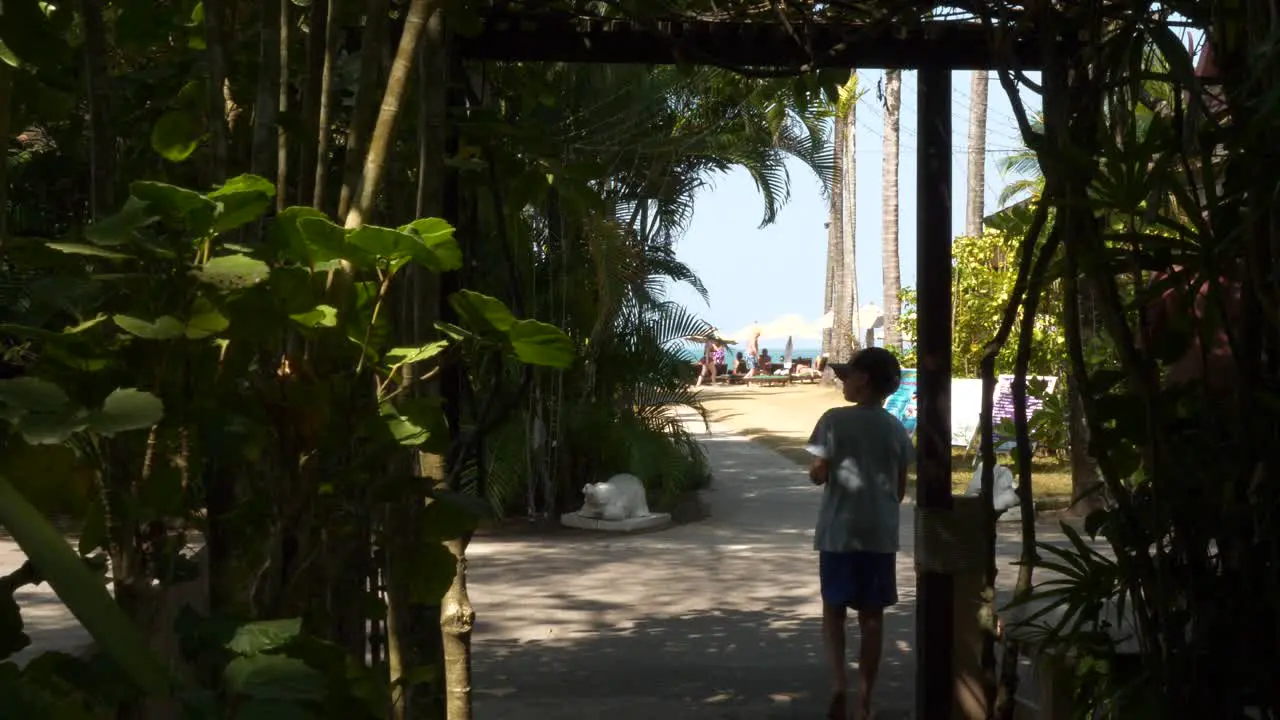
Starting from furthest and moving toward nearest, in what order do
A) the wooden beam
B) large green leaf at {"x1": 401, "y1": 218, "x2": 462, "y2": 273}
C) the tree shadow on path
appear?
the tree shadow on path, the wooden beam, large green leaf at {"x1": 401, "y1": 218, "x2": 462, "y2": 273}

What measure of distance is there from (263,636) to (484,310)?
0.47m

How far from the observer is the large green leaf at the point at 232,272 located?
4.79 feet

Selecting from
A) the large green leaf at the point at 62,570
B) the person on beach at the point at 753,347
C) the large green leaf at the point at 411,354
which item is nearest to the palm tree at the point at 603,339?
the large green leaf at the point at 411,354

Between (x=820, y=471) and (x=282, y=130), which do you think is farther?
(x=820, y=471)

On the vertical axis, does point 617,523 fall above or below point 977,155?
below

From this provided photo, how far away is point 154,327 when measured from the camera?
1.46 meters

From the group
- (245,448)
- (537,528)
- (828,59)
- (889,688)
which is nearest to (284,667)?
(245,448)

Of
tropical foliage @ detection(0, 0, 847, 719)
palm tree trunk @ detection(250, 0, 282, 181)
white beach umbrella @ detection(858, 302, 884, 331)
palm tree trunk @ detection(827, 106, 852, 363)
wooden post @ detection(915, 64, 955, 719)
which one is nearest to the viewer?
tropical foliage @ detection(0, 0, 847, 719)

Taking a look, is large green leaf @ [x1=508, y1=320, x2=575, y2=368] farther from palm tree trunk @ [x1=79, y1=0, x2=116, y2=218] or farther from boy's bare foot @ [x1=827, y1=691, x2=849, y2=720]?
boy's bare foot @ [x1=827, y1=691, x2=849, y2=720]

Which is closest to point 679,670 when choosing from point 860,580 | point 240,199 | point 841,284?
point 860,580

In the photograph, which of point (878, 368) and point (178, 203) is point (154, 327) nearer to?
point (178, 203)

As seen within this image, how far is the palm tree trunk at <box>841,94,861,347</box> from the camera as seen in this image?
128 feet

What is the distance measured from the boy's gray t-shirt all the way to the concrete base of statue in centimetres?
692

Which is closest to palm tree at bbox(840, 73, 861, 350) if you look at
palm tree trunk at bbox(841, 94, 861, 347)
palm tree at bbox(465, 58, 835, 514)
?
palm tree trunk at bbox(841, 94, 861, 347)
